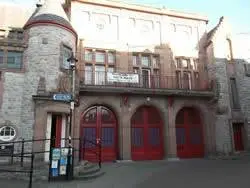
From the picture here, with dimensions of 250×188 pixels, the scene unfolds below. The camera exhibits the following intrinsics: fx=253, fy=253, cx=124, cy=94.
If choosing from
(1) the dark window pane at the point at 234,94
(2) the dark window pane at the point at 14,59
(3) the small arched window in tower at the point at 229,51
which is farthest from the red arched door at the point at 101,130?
(3) the small arched window in tower at the point at 229,51

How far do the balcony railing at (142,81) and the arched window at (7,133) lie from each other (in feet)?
14.7

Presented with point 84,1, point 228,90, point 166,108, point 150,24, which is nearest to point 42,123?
point 166,108

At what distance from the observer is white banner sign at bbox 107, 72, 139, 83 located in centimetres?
1522

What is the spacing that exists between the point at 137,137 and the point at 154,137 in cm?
116

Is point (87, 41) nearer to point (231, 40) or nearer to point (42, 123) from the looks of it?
point (42, 123)

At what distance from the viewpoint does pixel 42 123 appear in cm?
1213

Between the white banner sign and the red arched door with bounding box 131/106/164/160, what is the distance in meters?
1.98

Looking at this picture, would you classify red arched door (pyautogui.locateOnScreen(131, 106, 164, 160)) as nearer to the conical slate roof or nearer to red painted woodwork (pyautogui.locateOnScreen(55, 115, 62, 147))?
red painted woodwork (pyautogui.locateOnScreen(55, 115, 62, 147))

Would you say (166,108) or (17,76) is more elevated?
(17,76)

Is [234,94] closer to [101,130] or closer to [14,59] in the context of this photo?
[101,130]

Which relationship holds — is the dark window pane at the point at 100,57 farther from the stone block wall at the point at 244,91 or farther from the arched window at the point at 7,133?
the stone block wall at the point at 244,91

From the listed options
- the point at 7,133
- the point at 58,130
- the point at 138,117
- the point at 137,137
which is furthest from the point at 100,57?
the point at 7,133

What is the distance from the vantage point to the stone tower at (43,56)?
12.3 m

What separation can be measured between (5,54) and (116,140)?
7796 mm
